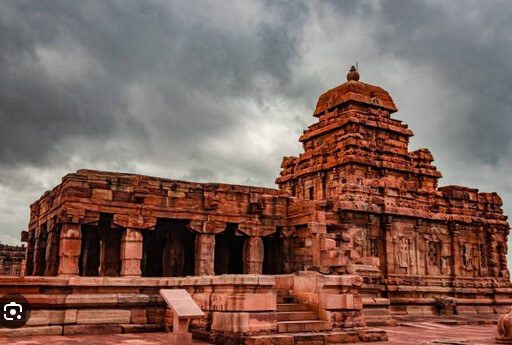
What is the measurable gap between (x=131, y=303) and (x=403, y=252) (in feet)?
60.5

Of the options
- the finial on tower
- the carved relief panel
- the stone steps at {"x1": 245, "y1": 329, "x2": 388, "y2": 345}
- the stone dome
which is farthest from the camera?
the finial on tower

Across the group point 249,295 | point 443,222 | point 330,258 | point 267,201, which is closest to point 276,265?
point 267,201

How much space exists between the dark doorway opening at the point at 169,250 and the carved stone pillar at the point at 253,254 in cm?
281

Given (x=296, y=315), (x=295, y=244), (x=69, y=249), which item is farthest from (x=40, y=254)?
(x=296, y=315)

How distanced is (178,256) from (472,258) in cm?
1710

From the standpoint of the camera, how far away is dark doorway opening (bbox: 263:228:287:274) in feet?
83.6

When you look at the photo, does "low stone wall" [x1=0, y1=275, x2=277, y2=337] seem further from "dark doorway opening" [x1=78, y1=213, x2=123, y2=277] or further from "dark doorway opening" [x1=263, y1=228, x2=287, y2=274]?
"dark doorway opening" [x1=263, y1=228, x2=287, y2=274]

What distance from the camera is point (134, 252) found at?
21797mm

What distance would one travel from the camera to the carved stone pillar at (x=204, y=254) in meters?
23.0

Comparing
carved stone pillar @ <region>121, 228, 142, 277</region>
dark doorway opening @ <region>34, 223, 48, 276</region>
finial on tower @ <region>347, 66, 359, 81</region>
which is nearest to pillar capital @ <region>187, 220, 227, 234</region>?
carved stone pillar @ <region>121, 228, 142, 277</region>

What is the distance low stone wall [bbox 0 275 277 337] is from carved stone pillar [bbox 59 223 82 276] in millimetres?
9037

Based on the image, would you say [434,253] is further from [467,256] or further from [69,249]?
→ [69,249]

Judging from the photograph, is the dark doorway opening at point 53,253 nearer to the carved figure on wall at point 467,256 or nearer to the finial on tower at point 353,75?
the carved figure on wall at point 467,256

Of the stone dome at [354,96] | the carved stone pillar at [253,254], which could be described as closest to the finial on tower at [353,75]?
the stone dome at [354,96]
